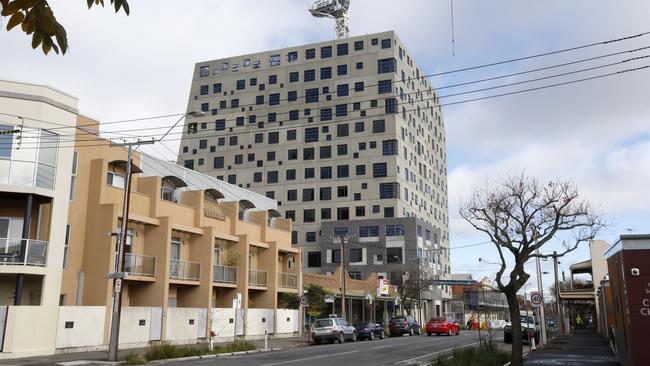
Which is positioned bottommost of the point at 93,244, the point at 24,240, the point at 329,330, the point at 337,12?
the point at 329,330

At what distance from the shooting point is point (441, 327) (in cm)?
5084

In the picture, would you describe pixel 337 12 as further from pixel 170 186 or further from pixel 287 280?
pixel 170 186

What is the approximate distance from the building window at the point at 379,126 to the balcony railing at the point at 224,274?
4617cm

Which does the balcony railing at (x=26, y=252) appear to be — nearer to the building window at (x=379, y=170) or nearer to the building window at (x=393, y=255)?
the building window at (x=393, y=255)

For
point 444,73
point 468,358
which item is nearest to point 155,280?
point 468,358

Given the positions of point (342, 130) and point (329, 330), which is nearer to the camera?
point (329, 330)

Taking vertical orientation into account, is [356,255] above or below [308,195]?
below

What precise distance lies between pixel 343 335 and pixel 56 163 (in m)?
21.9

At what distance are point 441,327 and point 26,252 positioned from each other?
3556 centimetres

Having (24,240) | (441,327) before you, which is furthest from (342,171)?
(24,240)

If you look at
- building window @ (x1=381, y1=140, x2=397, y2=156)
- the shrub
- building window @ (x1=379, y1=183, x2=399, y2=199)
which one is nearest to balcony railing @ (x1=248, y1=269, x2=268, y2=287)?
the shrub

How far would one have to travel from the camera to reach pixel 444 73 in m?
17.2

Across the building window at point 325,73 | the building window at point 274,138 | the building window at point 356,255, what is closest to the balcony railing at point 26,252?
the building window at point 356,255

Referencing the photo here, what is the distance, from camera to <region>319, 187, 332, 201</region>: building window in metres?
83.3
